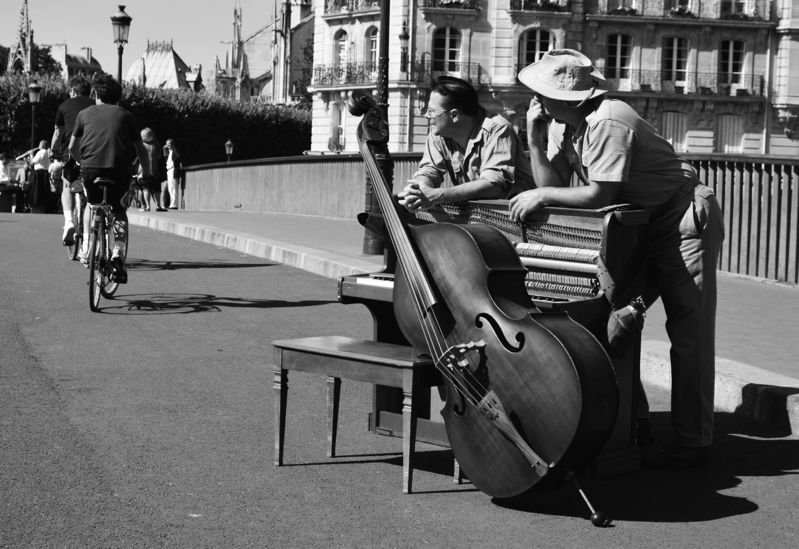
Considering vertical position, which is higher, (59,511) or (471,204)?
(471,204)

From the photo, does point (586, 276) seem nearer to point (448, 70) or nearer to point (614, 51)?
point (448, 70)

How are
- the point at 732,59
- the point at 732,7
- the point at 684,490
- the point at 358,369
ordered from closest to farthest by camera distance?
1. the point at 358,369
2. the point at 684,490
3. the point at 732,7
4. the point at 732,59

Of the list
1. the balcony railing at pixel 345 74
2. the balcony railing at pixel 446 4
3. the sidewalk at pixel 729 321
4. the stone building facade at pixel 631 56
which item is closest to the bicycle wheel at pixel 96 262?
the sidewalk at pixel 729 321

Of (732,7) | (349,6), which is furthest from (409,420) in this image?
(732,7)

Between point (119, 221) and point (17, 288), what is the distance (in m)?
1.44

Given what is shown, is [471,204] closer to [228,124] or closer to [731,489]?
[731,489]

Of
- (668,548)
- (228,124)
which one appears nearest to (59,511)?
(668,548)

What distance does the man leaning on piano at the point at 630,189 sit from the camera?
17.7 ft

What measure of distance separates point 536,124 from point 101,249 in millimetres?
6396

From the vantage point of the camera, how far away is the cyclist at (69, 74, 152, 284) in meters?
11.6

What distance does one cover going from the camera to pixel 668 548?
4.47 metres

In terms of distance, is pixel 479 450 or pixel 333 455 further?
pixel 333 455

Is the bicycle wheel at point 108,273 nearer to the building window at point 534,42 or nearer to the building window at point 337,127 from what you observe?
the building window at point 534,42

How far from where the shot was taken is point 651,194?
559 cm
